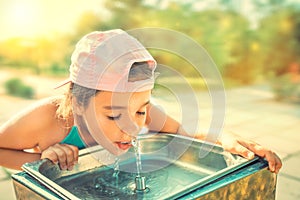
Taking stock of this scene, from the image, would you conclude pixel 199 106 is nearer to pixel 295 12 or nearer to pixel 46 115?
pixel 295 12

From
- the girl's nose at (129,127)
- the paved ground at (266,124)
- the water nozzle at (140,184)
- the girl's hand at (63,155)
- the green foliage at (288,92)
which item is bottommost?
the water nozzle at (140,184)

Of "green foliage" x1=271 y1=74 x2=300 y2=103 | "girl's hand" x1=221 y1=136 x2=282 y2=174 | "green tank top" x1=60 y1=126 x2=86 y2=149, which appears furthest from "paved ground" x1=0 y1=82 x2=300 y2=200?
"girl's hand" x1=221 y1=136 x2=282 y2=174

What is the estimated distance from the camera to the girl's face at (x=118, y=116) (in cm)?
98

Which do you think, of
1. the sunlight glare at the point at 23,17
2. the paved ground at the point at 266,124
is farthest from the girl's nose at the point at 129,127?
the sunlight glare at the point at 23,17

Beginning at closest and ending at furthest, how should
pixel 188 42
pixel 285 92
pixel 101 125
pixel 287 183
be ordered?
pixel 101 125
pixel 287 183
pixel 285 92
pixel 188 42

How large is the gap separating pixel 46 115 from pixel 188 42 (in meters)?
4.22

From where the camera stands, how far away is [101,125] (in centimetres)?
103

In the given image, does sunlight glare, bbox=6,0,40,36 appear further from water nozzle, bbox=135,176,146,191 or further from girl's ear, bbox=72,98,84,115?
water nozzle, bbox=135,176,146,191

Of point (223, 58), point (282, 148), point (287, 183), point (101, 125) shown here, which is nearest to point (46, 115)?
point (101, 125)

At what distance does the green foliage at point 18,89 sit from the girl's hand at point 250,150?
443 cm

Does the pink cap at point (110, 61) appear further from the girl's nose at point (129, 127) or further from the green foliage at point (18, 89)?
the green foliage at point (18, 89)

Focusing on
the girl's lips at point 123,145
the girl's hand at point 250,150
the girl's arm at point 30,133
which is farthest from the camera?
the girl's arm at point 30,133

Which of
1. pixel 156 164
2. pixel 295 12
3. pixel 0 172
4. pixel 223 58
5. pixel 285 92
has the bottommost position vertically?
pixel 156 164

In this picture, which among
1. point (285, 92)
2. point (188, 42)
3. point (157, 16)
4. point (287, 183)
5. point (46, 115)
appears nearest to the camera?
point (46, 115)
